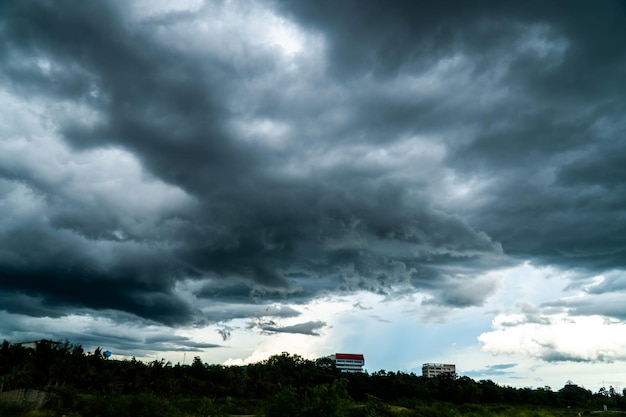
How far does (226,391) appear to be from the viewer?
306ft

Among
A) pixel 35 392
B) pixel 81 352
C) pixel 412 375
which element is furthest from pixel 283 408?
pixel 412 375

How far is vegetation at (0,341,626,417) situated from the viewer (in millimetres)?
18828

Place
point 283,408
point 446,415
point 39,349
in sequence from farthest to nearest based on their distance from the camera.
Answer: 1. point 39,349
2. point 446,415
3. point 283,408

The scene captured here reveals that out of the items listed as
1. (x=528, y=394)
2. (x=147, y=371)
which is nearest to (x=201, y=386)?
(x=147, y=371)

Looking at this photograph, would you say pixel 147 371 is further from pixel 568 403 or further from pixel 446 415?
pixel 568 403

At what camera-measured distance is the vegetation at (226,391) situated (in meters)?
18.8

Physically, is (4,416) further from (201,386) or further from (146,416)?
(201,386)

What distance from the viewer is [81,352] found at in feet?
296

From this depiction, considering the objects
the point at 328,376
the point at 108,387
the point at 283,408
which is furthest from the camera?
the point at 328,376

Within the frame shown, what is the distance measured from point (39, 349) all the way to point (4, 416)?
74.0 meters

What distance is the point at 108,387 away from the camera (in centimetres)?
7912

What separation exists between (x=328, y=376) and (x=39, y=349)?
63160 mm

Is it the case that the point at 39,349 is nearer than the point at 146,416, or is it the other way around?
the point at 146,416

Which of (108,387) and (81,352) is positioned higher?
(81,352)
